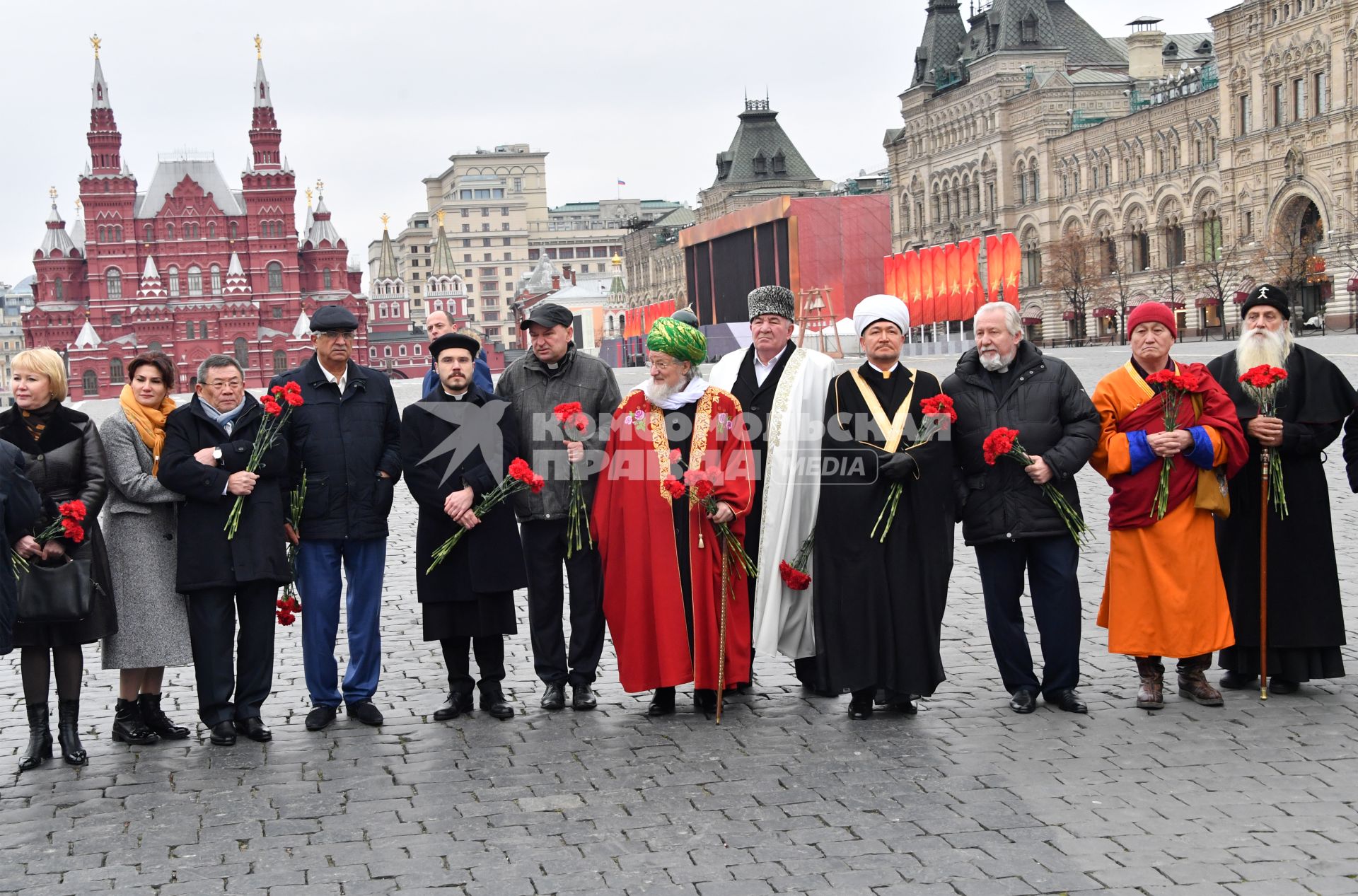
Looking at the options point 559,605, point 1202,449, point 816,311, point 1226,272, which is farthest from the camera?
point 1226,272

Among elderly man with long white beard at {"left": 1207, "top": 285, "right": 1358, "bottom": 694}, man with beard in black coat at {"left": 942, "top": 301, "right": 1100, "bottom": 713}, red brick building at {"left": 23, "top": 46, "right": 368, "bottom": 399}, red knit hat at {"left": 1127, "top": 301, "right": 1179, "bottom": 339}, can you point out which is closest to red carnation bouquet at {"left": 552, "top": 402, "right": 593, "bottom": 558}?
man with beard in black coat at {"left": 942, "top": 301, "right": 1100, "bottom": 713}

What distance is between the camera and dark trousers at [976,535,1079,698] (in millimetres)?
5645

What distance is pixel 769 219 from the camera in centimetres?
5662

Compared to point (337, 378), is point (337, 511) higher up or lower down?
lower down

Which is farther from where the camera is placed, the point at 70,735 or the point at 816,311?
the point at 816,311

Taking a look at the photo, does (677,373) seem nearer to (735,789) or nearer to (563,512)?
(563,512)

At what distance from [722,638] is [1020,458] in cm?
137

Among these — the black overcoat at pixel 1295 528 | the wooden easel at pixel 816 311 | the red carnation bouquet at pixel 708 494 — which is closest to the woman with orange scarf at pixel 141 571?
the red carnation bouquet at pixel 708 494

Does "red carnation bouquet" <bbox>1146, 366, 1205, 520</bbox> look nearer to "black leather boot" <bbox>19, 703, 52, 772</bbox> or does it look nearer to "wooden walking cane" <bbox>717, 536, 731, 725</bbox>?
"wooden walking cane" <bbox>717, 536, 731, 725</bbox>

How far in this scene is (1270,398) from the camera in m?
5.81

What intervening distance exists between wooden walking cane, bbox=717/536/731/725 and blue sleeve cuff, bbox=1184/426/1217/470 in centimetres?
187

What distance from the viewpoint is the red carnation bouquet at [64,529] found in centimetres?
520

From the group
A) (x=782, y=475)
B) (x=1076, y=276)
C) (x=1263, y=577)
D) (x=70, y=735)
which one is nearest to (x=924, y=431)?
(x=782, y=475)

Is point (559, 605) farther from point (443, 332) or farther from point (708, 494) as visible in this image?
point (443, 332)
